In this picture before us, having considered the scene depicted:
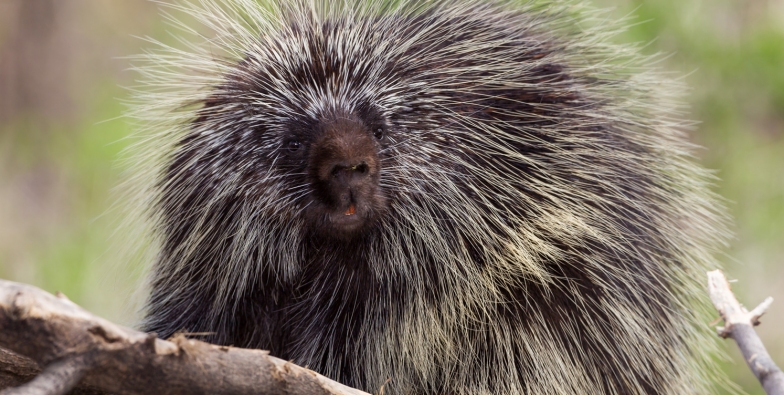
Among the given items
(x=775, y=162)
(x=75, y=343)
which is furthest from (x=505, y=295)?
(x=775, y=162)

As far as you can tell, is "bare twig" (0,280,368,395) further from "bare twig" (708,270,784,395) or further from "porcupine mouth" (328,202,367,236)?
"bare twig" (708,270,784,395)

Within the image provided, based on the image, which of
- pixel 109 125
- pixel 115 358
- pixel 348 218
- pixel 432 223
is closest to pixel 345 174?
pixel 348 218

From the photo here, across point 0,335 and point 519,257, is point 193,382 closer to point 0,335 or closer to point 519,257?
point 0,335

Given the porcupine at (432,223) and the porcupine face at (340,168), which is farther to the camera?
the porcupine at (432,223)

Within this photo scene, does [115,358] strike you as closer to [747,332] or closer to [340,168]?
[340,168]

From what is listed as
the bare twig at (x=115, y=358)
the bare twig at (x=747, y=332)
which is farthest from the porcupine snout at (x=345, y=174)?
the bare twig at (x=747, y=332)

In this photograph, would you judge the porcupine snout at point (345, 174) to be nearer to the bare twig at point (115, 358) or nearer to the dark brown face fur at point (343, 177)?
the dark brown face fur at point (343, 177)

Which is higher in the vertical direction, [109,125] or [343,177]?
[343,177]

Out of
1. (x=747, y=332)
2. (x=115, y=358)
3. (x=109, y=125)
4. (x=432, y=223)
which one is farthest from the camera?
(x=109, y=125)
